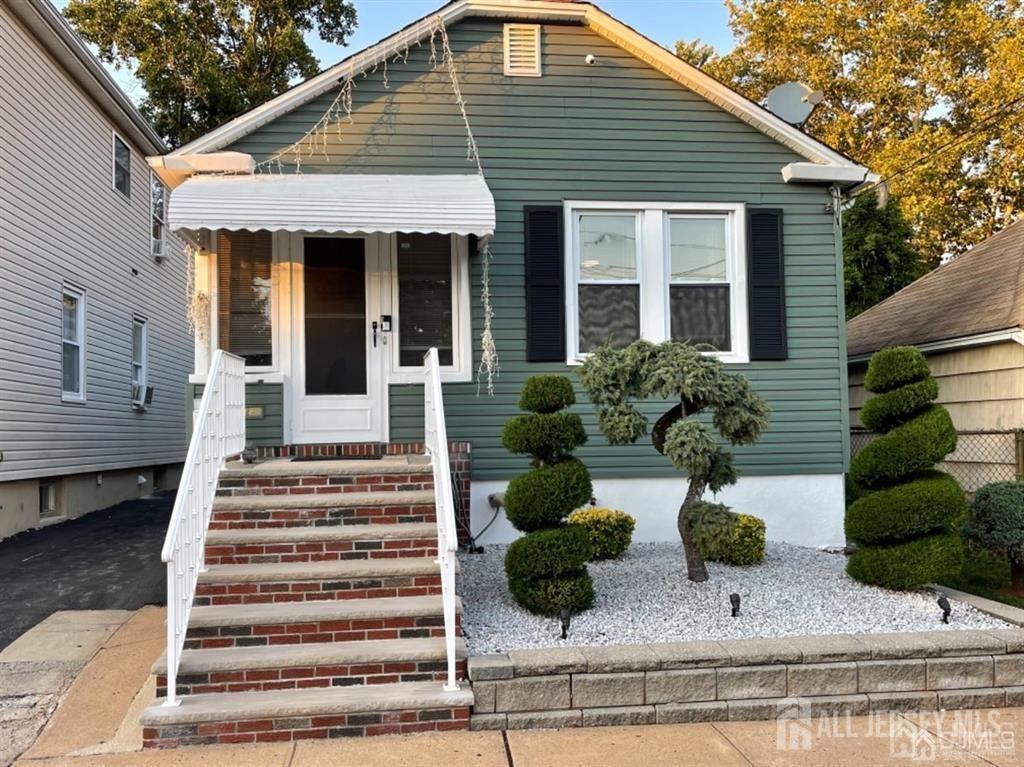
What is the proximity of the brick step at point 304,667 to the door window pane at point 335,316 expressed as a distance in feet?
9.74

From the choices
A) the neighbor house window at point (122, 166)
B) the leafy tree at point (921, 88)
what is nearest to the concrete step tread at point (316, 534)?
→ the neighbor house window at point (122, 166)

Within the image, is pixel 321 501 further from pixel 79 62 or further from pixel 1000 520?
pixel 79 62

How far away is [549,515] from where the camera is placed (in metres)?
4.30

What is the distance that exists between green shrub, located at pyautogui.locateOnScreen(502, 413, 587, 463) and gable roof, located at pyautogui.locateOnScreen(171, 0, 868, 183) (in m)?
3.79

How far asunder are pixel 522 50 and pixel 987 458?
6482mm

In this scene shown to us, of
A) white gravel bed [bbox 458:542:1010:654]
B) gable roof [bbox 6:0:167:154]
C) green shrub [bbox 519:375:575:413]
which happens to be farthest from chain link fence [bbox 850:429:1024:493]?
gable roof [bbox 6:0:167:154]

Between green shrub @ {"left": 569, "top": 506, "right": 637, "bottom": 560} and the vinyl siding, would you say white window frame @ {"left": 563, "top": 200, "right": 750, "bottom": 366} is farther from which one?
the vinyl siding

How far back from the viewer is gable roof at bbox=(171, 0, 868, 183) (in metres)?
6.26

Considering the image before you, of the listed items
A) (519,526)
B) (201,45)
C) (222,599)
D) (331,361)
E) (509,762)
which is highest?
(201,45)

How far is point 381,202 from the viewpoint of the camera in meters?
5.54

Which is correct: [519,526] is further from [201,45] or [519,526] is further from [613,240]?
[201,45]

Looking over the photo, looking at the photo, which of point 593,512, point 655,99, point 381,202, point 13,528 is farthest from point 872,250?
point 13,528

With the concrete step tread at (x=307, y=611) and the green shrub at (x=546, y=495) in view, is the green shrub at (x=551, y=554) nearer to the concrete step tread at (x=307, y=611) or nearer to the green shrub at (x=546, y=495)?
the green shrub at (x=546, y=495)

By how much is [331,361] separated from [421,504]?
216 centimetres
